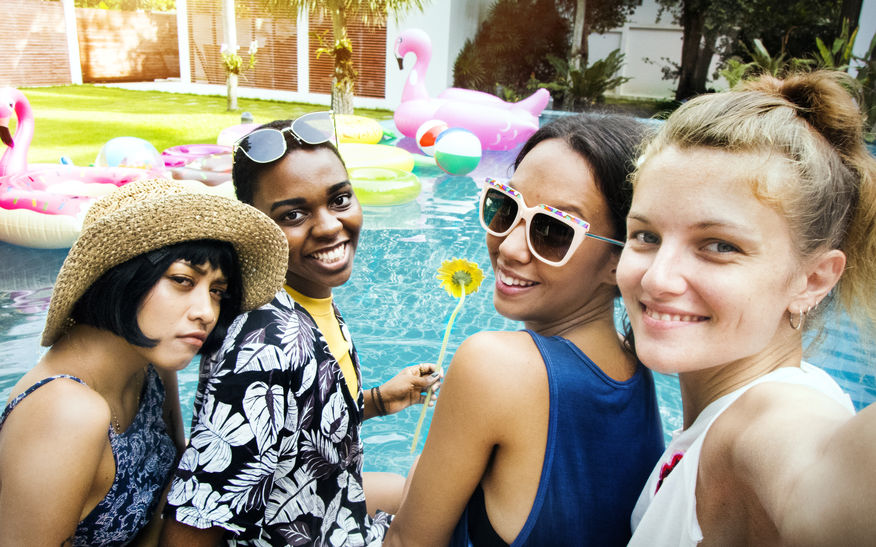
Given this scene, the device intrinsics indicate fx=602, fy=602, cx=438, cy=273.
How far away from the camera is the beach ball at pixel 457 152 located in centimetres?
1024

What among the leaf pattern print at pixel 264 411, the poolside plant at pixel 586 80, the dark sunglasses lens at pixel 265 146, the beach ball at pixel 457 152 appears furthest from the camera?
the poolside plant at pixel 586 80

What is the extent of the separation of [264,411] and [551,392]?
68 centimetres

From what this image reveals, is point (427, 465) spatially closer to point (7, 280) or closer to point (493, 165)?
point (7, 280)

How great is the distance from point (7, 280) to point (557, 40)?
68.8 ft

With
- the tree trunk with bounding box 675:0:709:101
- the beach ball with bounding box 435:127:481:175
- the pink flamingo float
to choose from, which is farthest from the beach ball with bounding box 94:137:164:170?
the tree trunk with bounding box 675:0:709:101

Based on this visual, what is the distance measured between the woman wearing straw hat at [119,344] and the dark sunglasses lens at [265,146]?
Answer: 33 centimetres

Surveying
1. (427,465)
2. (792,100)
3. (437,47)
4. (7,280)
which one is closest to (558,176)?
(792,100)

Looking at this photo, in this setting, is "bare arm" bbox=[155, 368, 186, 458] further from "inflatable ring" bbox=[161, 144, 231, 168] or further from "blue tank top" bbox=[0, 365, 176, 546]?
"inflatable ring" bbox=[161, 144, 231, 168]

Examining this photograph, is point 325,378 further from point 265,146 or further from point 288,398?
point 265,146

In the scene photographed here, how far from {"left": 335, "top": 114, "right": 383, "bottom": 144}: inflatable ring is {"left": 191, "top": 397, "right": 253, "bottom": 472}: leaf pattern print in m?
11.2

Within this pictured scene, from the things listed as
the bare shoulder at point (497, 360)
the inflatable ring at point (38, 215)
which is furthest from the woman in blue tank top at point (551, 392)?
the inflatable ring at point (38, 215)

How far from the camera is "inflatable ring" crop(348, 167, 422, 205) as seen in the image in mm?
8547

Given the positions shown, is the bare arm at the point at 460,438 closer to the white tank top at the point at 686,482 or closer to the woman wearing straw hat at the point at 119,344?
the white tank top at the point at 686,482

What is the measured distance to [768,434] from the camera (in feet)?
2.88
